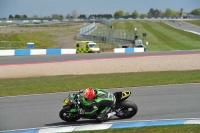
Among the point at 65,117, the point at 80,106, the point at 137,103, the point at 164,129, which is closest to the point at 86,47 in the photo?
the point at 137,103

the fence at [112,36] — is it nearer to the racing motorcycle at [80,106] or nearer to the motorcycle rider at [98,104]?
the racing motorcycle at [80,106]

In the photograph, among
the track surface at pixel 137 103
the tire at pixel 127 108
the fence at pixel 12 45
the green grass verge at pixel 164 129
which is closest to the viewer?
the green grass verge at pixel 164 129

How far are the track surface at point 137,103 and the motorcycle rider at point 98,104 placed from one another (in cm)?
49

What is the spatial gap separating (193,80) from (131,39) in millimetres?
40846

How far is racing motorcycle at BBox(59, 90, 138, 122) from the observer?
10.4 metres

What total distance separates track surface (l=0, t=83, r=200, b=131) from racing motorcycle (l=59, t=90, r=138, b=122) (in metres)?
0.20

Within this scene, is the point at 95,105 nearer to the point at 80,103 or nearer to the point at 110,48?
the point at 80,103

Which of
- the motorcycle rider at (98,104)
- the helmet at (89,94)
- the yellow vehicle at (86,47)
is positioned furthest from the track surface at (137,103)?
the yellow vehicle at (86,47)

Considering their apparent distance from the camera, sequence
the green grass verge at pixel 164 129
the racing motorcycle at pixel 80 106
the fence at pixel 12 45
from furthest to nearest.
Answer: the fence at pixel 12 45
the racing motorcycle at pixel 80 106
the green grass verge at pixel 164 129

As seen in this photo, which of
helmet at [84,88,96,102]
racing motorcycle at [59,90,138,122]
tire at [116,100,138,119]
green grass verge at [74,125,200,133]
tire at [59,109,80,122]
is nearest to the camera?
green grass verge at [74,125,200,133]

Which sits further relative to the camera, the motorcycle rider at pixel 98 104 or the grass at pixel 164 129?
the motorcycle rider at pixel 98 104

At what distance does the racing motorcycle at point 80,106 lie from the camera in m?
10.4

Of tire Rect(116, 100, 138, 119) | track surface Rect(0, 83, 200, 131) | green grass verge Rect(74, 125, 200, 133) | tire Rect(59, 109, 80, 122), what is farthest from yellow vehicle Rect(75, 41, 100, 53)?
green grass verge Rect(74, 125, 200, 133)

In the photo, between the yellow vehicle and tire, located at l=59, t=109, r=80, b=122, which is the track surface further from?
the yellow vehicle
